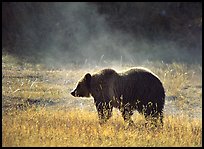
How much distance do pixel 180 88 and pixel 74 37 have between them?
36.2ft

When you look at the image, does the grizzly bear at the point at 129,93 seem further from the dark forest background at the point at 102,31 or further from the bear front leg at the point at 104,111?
the dark forest background at the point at 102,31

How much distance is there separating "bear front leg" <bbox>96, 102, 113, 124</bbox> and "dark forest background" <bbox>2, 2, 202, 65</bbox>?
1130cm

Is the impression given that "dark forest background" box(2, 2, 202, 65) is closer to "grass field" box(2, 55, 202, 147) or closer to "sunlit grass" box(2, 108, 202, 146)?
"grass field" box(2, 55, 202, 147)

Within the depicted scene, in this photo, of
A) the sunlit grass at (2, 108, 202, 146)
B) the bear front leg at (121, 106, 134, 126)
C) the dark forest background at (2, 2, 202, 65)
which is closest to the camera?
the sunlit grass at (2, 108, 202, 146)

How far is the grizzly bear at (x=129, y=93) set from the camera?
9.55m

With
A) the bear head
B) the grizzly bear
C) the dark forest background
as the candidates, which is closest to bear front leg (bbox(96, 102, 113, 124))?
the grizzly bear

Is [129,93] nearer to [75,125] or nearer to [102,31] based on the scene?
[75,125]

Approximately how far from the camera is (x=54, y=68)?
18.7 meters

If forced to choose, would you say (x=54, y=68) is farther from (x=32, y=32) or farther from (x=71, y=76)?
(x=32, y=32)

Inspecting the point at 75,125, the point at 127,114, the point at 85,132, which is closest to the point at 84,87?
the point at 127,114

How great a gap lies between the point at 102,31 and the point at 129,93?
1719cm

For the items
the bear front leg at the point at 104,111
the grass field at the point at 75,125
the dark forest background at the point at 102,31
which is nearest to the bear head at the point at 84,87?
the grass field at the point at 75,125

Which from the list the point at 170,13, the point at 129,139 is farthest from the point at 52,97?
the point at 170,13

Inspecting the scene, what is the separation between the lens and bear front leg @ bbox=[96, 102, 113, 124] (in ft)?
31.3
